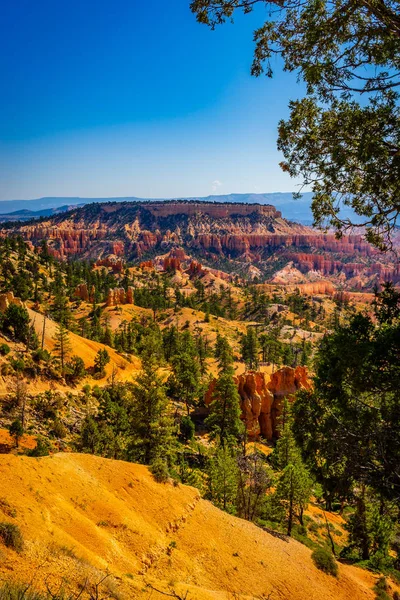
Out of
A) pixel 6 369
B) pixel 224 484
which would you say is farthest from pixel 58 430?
pixel 224 484

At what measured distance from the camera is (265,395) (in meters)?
50.7

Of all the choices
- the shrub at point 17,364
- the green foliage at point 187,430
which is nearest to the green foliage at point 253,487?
the green foliage at point 187,430

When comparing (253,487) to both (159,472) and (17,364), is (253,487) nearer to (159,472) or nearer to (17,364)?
(159,472)

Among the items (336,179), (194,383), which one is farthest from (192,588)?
(194,383)

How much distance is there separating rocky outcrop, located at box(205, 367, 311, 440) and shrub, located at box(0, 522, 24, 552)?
3864cm

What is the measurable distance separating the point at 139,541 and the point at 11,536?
7.27 metres

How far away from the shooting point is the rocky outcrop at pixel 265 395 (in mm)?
49500

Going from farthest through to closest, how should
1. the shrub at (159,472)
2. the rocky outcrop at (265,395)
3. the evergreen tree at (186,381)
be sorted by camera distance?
the evergreen tree at (186,381) < the rocky outcrop at (265,395) < the shrub at (159,472)

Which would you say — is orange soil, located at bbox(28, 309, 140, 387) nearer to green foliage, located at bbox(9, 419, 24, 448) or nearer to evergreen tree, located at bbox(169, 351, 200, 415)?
evergreen tree, located at bbox(169, 351, 200, 415)

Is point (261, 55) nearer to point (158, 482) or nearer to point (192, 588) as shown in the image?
point (192, 588)

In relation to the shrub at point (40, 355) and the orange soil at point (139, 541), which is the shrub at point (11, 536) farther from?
the shrub at point (40, 355)

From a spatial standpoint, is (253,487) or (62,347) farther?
(62,347)

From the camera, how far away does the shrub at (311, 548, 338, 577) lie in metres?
21.0

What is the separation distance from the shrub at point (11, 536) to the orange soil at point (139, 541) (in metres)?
0.28
